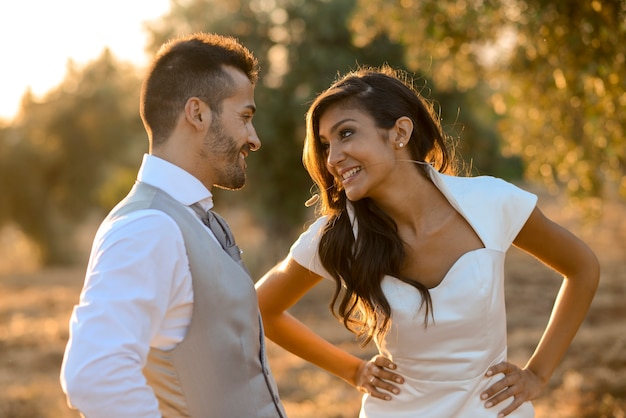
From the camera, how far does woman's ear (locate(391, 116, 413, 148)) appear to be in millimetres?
3217

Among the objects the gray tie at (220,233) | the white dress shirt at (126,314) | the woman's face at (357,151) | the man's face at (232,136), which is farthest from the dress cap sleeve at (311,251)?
the white dress shirt at (126,314)

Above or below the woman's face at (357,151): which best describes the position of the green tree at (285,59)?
above

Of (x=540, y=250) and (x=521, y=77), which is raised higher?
(x=521, y=77)

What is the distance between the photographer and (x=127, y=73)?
1156 inches

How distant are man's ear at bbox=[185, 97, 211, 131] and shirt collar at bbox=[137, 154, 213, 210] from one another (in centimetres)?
16

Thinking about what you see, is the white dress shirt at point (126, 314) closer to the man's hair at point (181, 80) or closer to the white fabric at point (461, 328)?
the man's hair at point (181, 80)

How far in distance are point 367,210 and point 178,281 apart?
125 cm

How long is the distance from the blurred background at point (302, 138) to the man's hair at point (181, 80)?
46.4 inches

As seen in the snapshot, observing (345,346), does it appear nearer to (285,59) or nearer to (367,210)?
(285,59)

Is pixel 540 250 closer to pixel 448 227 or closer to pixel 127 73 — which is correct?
pixel 448 227

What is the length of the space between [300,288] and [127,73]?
27.3 m

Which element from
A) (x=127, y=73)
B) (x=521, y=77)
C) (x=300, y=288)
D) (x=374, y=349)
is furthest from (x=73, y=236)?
(x=300, y=288)

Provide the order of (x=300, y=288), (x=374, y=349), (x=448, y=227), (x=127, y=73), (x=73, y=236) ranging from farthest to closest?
(x=73, y=236) < (x=127, y=73) < (x=374, y=349) < (x=300, y=288) < (x=448, y=227)

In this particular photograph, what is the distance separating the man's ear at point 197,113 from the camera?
2.56m
